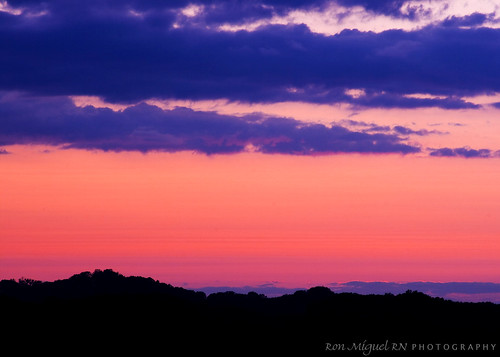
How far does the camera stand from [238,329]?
102 m

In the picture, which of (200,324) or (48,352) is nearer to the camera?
(48,352)

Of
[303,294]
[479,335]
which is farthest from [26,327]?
[303,294]

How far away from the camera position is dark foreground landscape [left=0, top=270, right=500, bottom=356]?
87875 mm

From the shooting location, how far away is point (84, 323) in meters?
93.2

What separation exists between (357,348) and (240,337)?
48.1 feet

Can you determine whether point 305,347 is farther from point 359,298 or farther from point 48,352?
point 359,298

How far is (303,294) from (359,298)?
3884cm

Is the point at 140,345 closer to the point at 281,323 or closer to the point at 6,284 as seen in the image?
the point at 281,323

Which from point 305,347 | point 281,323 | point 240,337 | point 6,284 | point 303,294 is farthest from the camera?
point 6,284

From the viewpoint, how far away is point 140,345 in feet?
289

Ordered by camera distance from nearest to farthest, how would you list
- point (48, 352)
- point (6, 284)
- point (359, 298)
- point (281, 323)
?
point (48, 352) → point (281, 323) → point (359, 298) → point (6, 284)

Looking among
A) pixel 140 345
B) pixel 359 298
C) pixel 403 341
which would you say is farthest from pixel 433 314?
pixel 140 345

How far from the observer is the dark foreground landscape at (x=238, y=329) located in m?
87.9

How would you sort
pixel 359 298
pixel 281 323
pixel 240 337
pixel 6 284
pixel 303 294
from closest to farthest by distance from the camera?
pixel 240 337 < pixel 281 323 < pixel 359 298 < pixel 303 294 < pixel 6 284
